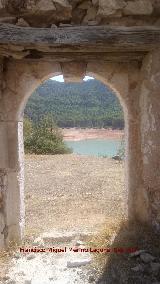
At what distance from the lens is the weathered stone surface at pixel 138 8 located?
421 cm

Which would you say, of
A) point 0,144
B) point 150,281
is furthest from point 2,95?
point 150,281

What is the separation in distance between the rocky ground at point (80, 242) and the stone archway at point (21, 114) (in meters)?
0.37

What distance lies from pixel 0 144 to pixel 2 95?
26.9 inches

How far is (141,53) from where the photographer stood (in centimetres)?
465

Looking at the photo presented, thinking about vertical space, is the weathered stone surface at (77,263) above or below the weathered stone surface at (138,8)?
below

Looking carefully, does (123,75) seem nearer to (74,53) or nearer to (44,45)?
(74,53)

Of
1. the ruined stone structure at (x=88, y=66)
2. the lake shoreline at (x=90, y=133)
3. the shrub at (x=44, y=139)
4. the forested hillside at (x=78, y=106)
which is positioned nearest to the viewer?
the ruined stone structure at (x=88, y=66)

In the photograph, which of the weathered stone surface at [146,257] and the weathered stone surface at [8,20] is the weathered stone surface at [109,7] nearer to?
the weathered stone surface at [8,20]

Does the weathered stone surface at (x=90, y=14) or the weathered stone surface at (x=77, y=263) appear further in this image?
the weathered stone surface at (x=77, y=263)

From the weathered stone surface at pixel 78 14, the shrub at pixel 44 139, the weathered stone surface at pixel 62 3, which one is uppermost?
the weathered stone surface at pixel 62 3

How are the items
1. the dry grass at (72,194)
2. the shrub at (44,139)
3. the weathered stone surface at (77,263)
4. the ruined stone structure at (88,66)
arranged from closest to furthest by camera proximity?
1. the ruined stone structure at (88,66)
2. the weathered stone surface at (77,263)
3. the dry grass at (72,194)
4. the shrub at (44,139)

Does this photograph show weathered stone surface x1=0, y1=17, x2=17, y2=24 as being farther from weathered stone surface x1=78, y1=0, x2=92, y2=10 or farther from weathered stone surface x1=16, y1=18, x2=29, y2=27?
weathered stone surface x1=78, y1=0, x2=92, y2=10

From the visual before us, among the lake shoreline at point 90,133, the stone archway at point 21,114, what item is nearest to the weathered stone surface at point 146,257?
the stone archway at point 21,114

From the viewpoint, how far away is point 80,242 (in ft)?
17.0
